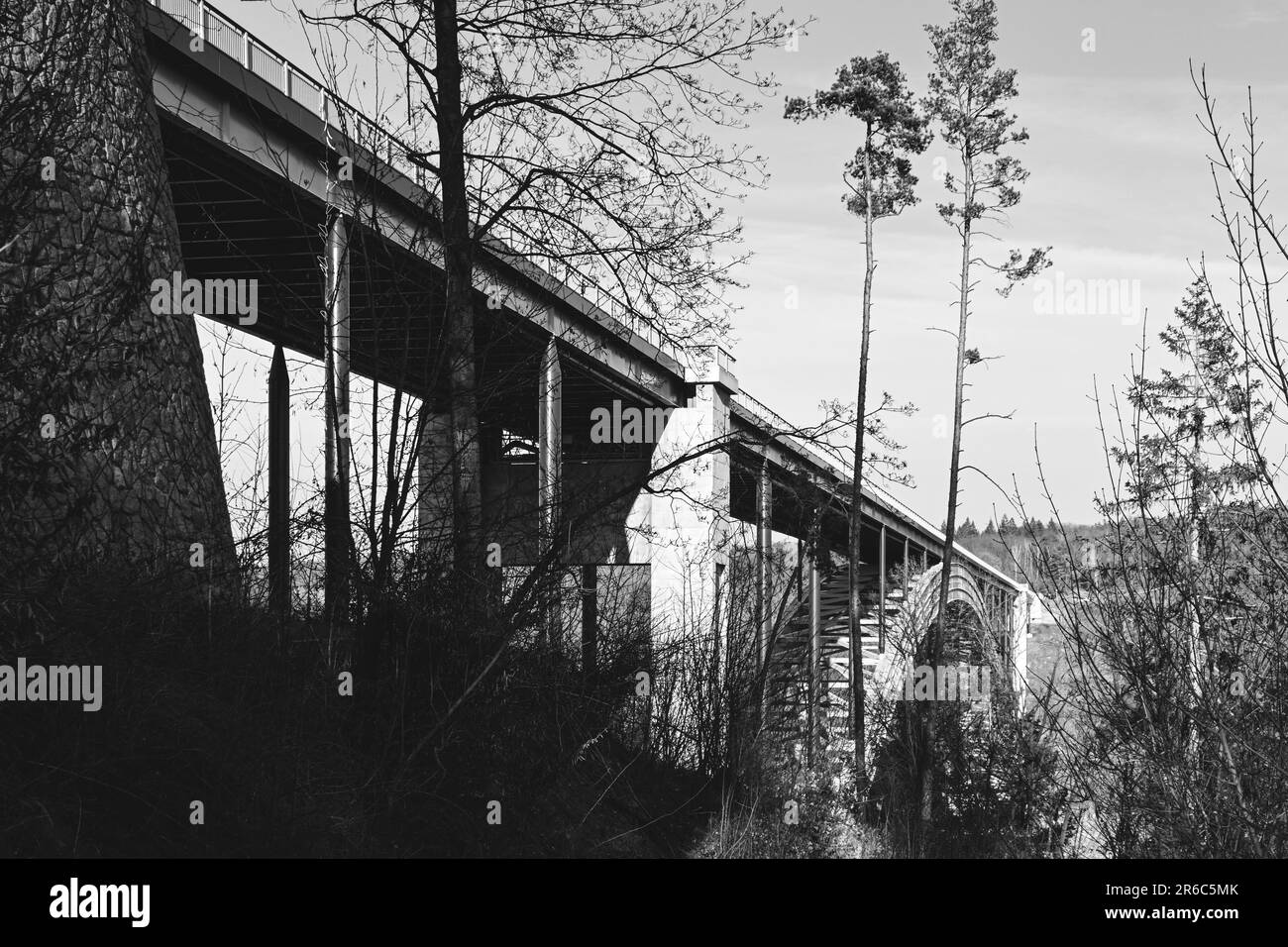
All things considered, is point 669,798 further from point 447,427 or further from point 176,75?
point 176,75

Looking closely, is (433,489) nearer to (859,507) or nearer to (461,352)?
(461,352)

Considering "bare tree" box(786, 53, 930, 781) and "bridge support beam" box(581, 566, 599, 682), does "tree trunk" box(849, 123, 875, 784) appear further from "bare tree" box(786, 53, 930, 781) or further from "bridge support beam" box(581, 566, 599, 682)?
"bridge support beam" box(581, 566, 599, 682)

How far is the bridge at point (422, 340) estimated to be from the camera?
8109mm

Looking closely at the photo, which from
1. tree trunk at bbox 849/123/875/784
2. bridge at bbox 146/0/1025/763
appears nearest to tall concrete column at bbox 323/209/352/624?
bridge at bbox 146/0/1025/763

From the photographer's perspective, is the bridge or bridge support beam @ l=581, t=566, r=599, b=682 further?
bridge support beam @ l=581, t=566, r=599, b=682

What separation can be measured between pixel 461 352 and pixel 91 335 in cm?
231

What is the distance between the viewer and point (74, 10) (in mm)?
7906

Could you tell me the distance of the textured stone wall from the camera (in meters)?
5.73

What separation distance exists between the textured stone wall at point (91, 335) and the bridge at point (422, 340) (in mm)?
863

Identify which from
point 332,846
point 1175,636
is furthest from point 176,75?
point 1175,636

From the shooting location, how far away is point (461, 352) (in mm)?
7910

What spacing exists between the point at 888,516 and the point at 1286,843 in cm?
4784

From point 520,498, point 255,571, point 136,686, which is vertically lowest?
point 136,686

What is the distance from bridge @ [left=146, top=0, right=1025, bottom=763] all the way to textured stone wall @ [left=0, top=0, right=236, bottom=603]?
863 mm
